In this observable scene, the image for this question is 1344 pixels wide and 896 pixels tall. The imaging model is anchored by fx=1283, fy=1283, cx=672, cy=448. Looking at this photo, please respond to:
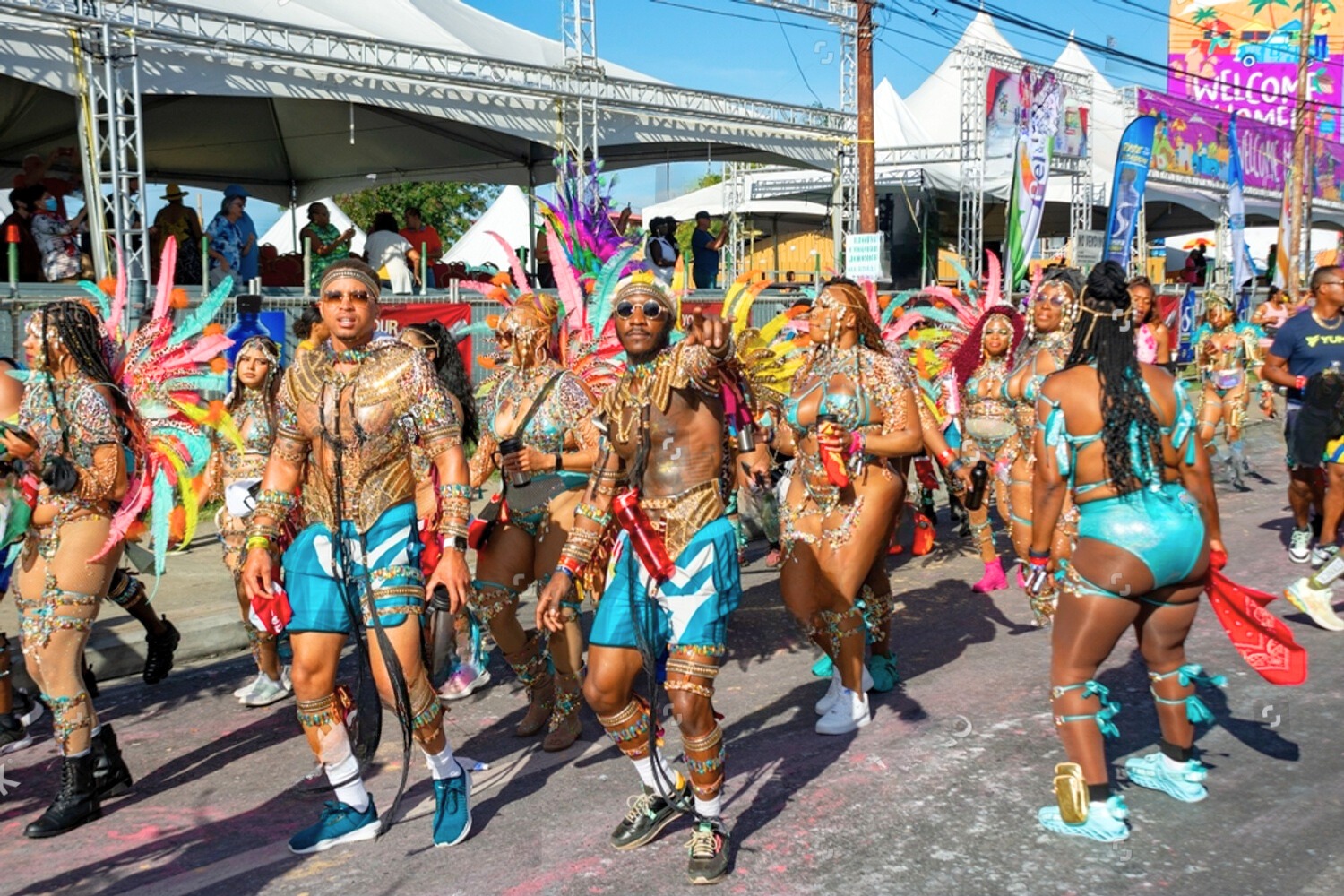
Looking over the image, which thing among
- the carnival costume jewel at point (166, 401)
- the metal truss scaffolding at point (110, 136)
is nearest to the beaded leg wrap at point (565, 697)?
the carnival costume jewel at point (166, 401)

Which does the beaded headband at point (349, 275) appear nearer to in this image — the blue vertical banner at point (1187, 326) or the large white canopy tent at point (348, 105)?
the large white canopy tent at point (348, 105)

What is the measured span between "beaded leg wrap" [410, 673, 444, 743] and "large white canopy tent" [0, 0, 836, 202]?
8.74 metres

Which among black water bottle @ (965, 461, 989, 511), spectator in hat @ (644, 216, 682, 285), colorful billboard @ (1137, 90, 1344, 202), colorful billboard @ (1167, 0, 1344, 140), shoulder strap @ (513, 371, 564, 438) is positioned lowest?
black water bottle @ (965, 461, 989, 511)

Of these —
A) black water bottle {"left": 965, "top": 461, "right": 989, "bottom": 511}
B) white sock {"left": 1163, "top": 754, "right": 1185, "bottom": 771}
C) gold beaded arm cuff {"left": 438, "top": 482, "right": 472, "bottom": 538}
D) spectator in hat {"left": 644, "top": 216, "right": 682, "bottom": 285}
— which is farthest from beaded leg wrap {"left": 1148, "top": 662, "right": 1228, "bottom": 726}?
spectator in hat {"left": 644, "top": 216, "right": 682, "bottom": 285}

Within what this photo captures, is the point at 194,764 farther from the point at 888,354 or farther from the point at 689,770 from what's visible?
the point at 888,354

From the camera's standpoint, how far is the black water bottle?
7.59 meters

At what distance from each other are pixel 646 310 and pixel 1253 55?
49.2 m

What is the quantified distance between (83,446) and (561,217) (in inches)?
129

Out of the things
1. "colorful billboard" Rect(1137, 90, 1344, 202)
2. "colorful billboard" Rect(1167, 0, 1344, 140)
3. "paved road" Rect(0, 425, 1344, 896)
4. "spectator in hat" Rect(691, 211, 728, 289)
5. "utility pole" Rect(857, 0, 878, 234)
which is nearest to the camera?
"paved road" Rect(0, 425, 1344, 896)

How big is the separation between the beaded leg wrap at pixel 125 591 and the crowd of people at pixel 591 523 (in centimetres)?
2

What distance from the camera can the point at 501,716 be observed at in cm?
608

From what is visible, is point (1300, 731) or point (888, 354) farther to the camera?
point (888, 354)

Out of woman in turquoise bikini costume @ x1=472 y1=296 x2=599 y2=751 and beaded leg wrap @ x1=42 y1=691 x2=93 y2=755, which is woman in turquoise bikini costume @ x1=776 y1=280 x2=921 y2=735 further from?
beaded leg wrap @ x1=42 y1=691 x2=93 y2=755

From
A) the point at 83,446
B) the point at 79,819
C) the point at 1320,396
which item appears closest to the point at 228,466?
the point at 83,446
